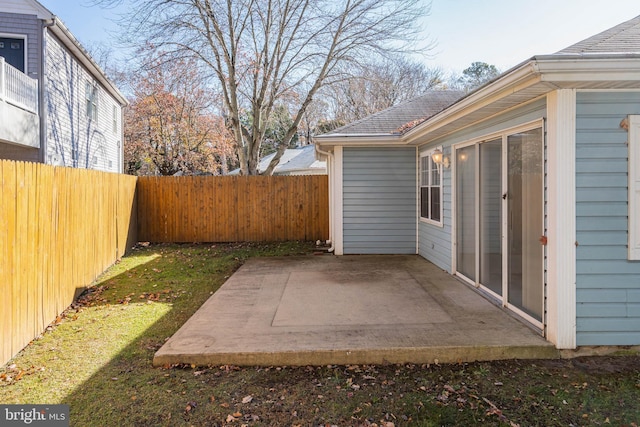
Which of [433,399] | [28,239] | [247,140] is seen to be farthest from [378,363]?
[247,140]

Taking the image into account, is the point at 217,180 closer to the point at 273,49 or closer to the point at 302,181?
the point at 302,181

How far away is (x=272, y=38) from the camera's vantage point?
13547mm

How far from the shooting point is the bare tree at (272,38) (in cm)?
1218

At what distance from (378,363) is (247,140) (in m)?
11.8

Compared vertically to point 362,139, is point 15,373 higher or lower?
lower

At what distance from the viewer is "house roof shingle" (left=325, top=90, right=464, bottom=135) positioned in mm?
8172

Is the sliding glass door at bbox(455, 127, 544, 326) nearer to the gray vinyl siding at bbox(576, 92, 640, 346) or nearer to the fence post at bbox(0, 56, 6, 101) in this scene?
the gray vinyl siding at bbox(576, 92, 640, 346)

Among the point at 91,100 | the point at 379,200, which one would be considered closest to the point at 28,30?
the point at 91,100

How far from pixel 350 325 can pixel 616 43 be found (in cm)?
373

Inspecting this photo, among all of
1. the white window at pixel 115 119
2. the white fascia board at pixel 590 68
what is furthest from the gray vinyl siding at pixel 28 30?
the white fascia board at pixel 590 68

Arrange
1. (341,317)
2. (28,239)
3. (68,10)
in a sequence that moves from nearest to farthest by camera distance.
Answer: (28,239) < (341,317) < (68,10)

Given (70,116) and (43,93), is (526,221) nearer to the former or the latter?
(43,93)

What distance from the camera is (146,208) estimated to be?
1096 centimetres

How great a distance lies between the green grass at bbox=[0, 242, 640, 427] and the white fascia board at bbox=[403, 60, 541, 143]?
2.42 m
